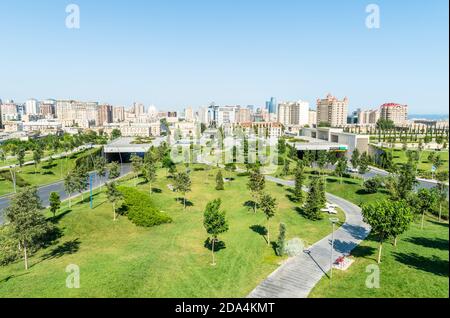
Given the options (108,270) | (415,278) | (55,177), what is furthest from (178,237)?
(55,177)

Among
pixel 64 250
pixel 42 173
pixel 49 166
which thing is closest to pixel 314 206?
pixel 64 250

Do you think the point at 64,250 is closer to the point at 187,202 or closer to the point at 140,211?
the point at 140,211

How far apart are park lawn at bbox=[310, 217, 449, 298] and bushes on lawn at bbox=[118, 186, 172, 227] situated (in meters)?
24.4

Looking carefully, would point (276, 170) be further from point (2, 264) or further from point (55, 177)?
point (2, 264)

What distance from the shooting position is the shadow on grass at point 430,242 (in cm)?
3439

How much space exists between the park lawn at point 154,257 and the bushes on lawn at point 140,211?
1.11 m

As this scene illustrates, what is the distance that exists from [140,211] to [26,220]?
1562cm

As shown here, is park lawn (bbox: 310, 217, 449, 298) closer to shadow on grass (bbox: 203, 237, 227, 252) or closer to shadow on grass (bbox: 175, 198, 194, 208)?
shadow on grass (bbox: 203, 237, 227, 252)

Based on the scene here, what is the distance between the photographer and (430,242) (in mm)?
35750

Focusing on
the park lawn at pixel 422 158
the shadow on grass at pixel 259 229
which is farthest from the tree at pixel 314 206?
the park lawn at pixel 422 158

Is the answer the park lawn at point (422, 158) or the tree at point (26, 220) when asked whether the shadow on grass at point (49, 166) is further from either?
the park lawn at point (422, 158)
